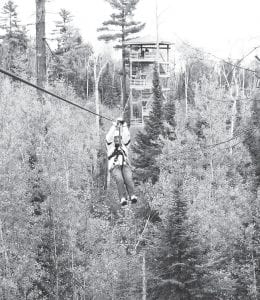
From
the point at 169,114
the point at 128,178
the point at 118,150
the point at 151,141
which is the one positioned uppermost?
the point at 169,114

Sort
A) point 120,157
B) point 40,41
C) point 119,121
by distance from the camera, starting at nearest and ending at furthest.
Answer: point 119,121
point 120,157
point 40,41

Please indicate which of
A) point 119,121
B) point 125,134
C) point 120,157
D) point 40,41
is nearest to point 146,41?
point 40,41

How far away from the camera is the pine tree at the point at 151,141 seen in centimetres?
2973

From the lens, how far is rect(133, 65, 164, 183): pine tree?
2973 centimetres

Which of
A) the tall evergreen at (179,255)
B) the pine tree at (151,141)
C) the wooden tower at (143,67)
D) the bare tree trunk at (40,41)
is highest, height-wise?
the wooden tower at (143,67)

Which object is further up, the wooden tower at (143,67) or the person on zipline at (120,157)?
the wooden tower at (143,67)

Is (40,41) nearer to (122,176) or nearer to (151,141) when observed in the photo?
(122,176)

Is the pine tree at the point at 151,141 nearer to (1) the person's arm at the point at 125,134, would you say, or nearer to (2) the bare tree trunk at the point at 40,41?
(2) the bare tree trunk at the point at 40,41

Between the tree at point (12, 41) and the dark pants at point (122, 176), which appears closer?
the dark pants at point (122, 176)

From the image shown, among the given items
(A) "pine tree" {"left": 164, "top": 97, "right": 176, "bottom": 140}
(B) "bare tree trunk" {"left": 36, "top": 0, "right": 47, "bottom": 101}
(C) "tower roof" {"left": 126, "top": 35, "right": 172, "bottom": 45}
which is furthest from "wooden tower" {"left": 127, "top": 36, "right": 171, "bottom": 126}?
(B) "bare tree trunk" {"left": 36, "top": 0, "right": 47, "bottom": 101}

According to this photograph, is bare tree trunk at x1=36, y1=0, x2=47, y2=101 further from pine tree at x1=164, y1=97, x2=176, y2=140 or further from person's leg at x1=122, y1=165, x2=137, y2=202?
pine tree at x1=164, y1=97, x2=176, y2=140

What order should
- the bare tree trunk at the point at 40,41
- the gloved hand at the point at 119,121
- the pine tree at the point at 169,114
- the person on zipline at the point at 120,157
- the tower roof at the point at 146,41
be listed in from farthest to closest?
the tower roof at the point at 146,41, the pine tree at the point at 169,114, the bare tree trunk at the point at 40,41, the person on zipline at the point at 120,157, the gloved hand at the point at 119,121

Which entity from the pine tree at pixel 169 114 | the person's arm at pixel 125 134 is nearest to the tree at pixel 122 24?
the pine tree at pixel 169 114

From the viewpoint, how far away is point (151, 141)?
1164 inches
